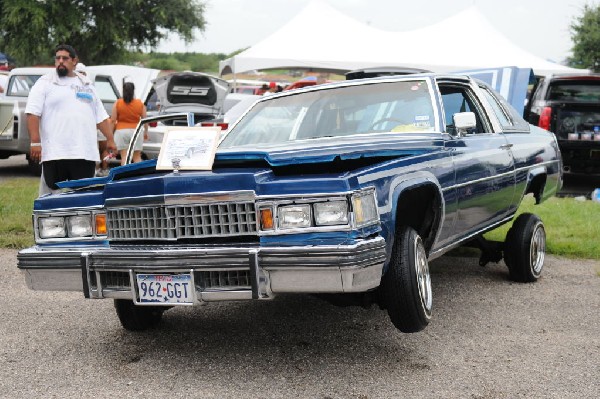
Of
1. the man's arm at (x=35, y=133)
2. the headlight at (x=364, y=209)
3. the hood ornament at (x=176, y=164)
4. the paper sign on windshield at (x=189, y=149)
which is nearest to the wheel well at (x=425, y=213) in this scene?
the headlight at (x=364, y=209)

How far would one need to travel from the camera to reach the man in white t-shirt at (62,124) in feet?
23.8

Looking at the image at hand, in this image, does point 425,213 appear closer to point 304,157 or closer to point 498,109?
point 304,157

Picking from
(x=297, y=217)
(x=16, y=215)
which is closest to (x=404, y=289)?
(x=297, y=217)

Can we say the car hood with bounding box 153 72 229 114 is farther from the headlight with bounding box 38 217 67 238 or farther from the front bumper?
the front bumper

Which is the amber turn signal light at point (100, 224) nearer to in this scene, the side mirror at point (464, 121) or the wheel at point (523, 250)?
the side mirror at point (464, 121)

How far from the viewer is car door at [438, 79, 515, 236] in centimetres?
563

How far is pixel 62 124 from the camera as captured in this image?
7.26 metres

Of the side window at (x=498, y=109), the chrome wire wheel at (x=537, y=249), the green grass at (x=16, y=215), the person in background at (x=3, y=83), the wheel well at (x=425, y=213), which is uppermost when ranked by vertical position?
the side window at (x=498, y=109)

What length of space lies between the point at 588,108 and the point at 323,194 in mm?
9810

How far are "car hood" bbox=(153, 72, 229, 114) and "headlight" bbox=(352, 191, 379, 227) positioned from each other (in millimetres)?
11216

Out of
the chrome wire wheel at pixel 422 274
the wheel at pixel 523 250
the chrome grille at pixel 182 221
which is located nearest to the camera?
the chrome grille at pixel 182 221

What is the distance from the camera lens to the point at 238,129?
249 inches

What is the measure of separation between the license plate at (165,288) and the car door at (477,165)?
2.04 m

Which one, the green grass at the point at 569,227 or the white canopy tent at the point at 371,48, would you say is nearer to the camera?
the green grass at the point at 569,227
